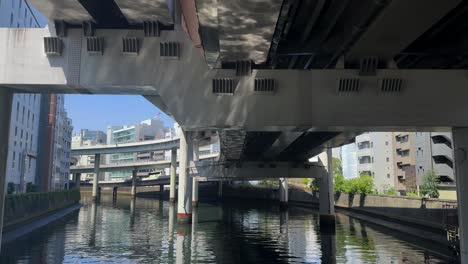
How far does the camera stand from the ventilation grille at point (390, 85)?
14.8 meters

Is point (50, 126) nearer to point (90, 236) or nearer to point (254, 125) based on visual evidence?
point (90, 236)

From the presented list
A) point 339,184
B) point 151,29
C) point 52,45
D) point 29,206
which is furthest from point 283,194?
point 52,45

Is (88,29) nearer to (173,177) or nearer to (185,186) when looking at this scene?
(185,186)

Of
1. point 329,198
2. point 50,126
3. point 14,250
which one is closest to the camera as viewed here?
point 14,250

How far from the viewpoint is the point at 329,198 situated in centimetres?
5019

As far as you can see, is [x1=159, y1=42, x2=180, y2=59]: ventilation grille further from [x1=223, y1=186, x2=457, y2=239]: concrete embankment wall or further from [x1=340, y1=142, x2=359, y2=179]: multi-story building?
[x1=340, y1=142, x2=359, y2=179]: multi-story building

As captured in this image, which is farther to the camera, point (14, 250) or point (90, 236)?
point (90, 236)

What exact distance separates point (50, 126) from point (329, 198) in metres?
70.3

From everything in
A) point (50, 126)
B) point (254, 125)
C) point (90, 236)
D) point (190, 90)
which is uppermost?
point (50, 126)

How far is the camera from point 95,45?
15.1m

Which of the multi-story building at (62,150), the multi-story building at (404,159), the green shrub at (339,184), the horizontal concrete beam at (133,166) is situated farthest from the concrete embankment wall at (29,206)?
the multi-story building at (404,159)

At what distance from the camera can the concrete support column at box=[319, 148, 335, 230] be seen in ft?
162

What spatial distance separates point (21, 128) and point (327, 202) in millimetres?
58243

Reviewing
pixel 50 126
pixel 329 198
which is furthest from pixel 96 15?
pixel 50 126
